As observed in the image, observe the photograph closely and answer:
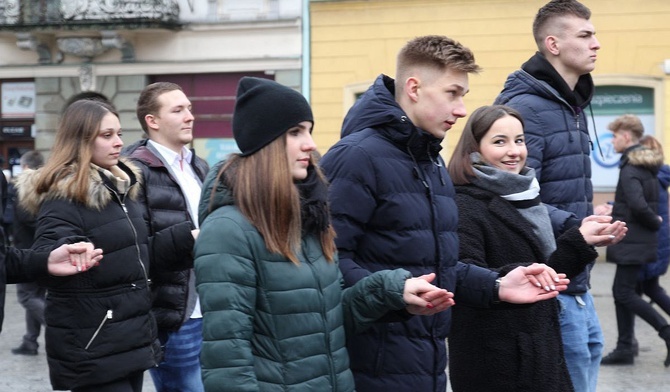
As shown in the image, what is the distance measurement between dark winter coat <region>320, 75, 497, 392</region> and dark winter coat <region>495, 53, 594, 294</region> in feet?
4.25

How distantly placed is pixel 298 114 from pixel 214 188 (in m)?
0.36

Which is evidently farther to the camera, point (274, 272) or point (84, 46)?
point (84, 46)

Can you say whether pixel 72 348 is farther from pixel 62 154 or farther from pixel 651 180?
pixel 651 180

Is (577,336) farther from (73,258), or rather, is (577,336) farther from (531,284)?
(73,258)

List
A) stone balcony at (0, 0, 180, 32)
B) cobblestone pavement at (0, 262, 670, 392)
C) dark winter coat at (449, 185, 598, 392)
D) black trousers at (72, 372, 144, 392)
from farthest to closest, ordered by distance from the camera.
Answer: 1. stone balcony at (0, 0, 180, 32)
2. cobblestone pavement at (0, 262, 670, 392)
3. black trousers at (72, 372, 144, 392)
4. dark winter coat at (449, 185, 598, 392)

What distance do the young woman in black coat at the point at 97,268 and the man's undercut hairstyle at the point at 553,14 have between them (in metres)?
2.15

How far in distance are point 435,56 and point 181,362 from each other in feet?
7.73

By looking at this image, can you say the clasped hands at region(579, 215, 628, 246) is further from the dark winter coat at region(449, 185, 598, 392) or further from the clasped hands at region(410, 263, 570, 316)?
the clasped hands at region(410, 263, 570, 316)

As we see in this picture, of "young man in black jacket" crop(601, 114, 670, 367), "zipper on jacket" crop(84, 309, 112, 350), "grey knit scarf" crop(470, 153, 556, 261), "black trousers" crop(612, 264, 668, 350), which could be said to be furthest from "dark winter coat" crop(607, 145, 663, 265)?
"zipper on jacket" crop(84, 309, 112, 350)

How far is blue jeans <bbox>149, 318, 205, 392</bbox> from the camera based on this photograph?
5.57m

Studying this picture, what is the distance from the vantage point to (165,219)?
18.1 ft

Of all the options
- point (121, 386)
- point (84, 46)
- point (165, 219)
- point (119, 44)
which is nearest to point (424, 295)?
point (121, 386)

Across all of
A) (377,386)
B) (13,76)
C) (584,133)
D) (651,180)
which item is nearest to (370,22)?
(13,76)

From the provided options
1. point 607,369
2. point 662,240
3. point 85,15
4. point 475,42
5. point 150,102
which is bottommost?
point 607,369
